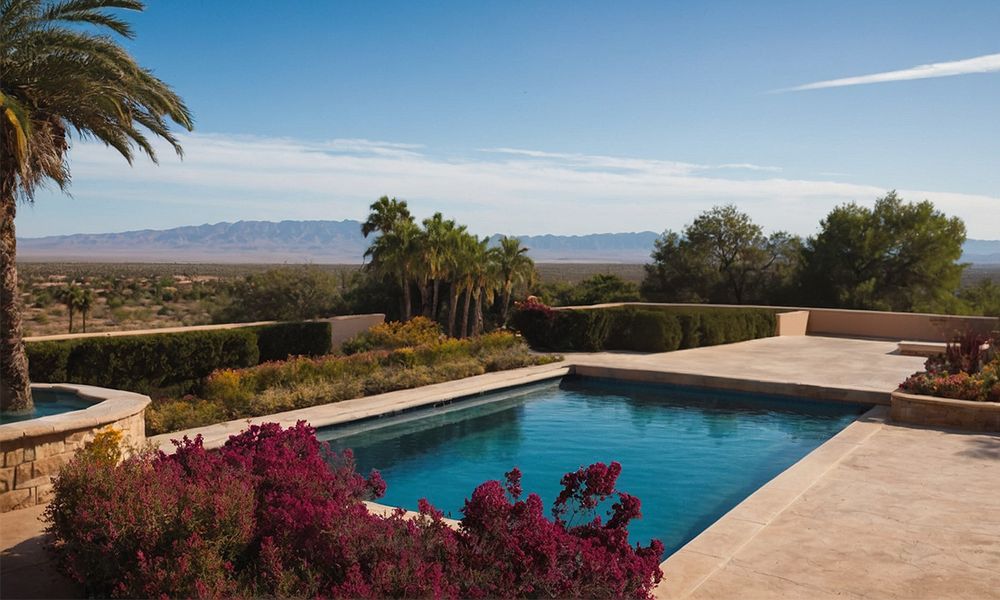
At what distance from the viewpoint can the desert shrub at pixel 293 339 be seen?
1564cm

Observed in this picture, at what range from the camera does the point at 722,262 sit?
3638cm

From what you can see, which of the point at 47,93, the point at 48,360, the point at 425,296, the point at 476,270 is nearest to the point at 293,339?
the point at 48,360

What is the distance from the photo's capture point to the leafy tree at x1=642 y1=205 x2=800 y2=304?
3553cm

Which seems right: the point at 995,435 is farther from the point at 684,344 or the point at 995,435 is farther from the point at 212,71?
the point at 212,71

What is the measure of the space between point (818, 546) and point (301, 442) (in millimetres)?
4202

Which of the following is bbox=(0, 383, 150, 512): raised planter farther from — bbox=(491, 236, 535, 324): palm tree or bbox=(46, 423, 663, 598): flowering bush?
bbox=(491, 236, 535, 324): palm tree

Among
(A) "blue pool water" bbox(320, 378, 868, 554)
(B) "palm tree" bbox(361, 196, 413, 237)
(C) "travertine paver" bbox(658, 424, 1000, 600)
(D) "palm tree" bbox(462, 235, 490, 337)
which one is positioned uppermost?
(B) "palm tree" bbox(361, 196, 413, 237)

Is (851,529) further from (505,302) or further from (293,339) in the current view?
(505,302)

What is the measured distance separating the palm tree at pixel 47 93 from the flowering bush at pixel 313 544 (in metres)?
4.41

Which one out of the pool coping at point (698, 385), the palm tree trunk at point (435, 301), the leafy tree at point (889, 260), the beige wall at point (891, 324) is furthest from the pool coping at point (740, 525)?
the leafy tree at point (889, 260)

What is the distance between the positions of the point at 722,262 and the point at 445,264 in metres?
19.6

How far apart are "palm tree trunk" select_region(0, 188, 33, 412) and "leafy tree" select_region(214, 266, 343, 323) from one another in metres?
16.9

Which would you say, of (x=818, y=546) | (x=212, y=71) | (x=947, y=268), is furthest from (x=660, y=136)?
(x=818, y=546)

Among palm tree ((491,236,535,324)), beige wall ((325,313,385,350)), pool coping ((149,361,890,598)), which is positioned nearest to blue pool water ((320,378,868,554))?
pool coping ((149,361,890,598))
